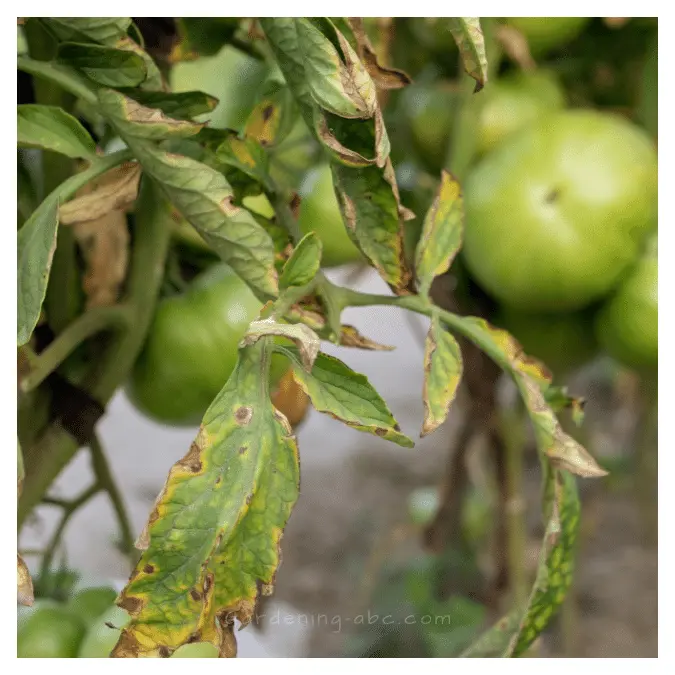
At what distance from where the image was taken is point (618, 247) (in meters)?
0.51

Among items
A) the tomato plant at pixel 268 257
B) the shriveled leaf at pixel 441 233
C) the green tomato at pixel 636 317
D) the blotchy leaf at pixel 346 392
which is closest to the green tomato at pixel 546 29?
the tomato plant at pixel 268 257

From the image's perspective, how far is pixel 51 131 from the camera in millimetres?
294

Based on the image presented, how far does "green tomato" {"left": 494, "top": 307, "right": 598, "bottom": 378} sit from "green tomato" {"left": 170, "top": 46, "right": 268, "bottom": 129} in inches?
8.8

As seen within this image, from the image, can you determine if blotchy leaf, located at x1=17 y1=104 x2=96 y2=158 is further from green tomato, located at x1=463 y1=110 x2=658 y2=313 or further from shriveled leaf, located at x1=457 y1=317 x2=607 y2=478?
green tomato, located at x1=463 y1=110 x2=658 y2=313

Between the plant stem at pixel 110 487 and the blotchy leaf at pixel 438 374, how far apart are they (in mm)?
244

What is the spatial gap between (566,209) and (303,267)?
0.27 m

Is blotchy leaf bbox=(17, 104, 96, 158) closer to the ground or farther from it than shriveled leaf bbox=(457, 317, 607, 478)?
farther from it

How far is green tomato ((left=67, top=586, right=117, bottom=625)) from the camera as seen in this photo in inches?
17.8

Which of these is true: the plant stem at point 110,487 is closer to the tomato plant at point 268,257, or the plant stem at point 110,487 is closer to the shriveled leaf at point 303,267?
the tomato plant at point 268,257

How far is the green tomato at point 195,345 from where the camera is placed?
420 mm

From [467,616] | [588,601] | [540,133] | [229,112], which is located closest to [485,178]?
[540,133]

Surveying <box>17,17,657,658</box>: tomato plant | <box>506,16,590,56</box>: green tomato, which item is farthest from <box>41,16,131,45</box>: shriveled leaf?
<box>506,16,590,56</box>: green tomato

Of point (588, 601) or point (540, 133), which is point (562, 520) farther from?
point (588, 601)

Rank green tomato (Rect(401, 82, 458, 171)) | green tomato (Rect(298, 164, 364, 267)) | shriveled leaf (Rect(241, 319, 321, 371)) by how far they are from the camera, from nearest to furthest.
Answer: shriveled leaf (Rect(241, 319, 321, 371)), green tomato (Rect(298, 164, 364, 267)), green tomato (Rect(401, 82, 458, 171))
